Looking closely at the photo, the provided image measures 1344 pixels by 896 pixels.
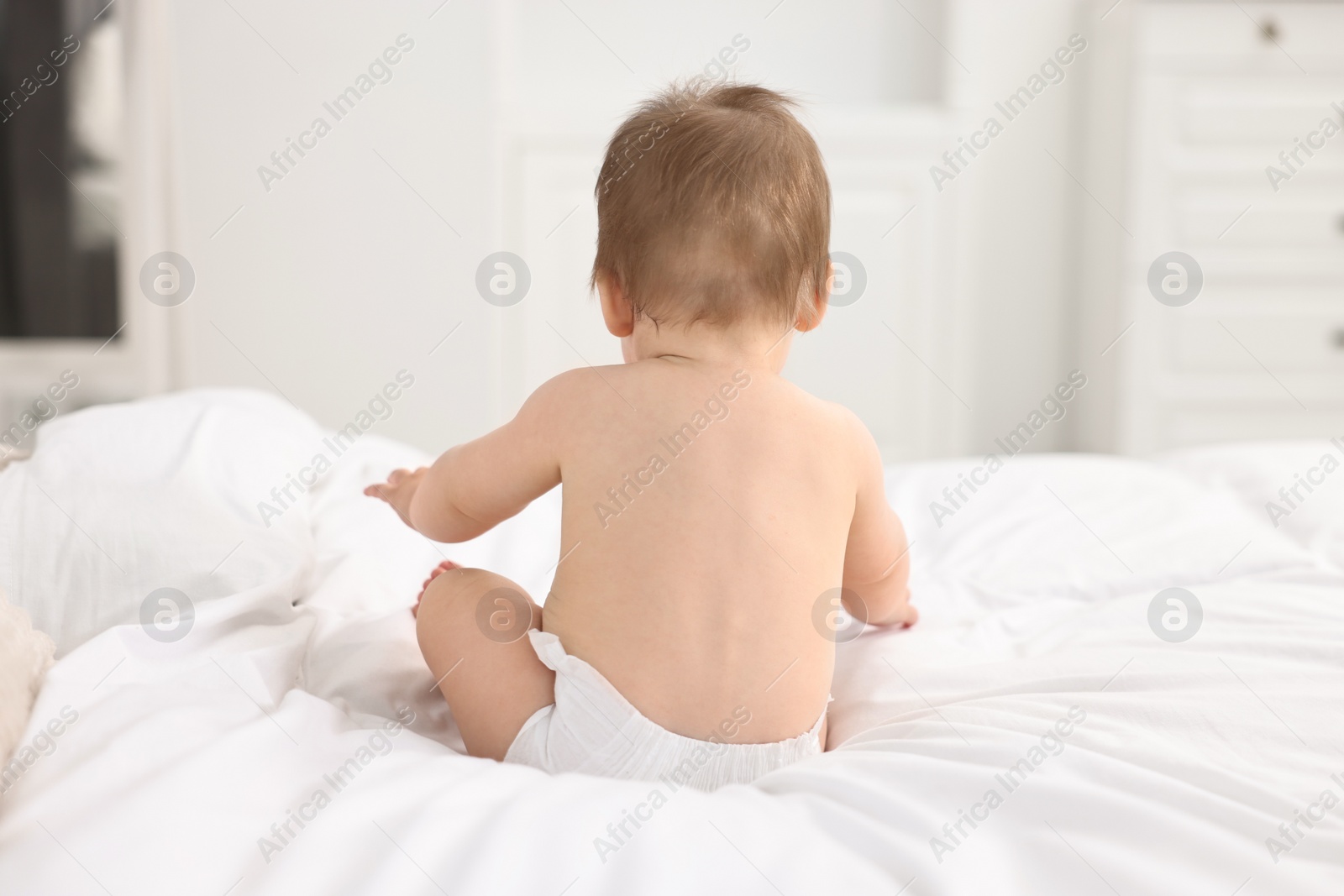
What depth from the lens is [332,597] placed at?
0.94 metres

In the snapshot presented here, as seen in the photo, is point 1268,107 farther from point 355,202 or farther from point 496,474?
point 496,474

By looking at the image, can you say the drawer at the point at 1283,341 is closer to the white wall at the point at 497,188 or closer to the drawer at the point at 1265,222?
the drawer at the point at 1265,222

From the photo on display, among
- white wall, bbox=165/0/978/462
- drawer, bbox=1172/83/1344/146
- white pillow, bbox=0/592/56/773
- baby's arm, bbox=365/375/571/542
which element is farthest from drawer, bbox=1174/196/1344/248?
white pillow, bbox=0/592/56/773

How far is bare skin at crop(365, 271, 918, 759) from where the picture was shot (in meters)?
0.73

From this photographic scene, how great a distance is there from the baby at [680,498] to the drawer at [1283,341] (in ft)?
7.32

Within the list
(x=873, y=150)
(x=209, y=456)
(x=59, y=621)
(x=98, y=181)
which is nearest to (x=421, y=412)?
(x=98, y=181)

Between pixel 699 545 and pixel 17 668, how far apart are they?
44 centimetres

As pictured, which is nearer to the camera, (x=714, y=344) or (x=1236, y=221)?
(x=714, y=344)

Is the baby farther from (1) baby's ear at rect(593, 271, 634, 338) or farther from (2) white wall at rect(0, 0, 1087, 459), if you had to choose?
(2) white wall at rect(0, 0, 1087, 459)

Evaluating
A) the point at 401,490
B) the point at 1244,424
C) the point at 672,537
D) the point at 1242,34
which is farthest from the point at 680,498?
the point at 1242,34

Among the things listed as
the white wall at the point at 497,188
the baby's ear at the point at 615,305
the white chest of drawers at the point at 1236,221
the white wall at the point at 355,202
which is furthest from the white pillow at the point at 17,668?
the white chest of drawers at the point at 1236,221

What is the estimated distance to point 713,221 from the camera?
755mm

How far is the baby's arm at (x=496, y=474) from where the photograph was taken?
773 mm

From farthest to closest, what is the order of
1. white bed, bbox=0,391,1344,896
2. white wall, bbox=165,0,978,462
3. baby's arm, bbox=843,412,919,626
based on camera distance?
white wall, bbox=165,0,978,462 → baby's arm, bbox=843,412,919,626 → white bed, bbox=0,391,1344,896
